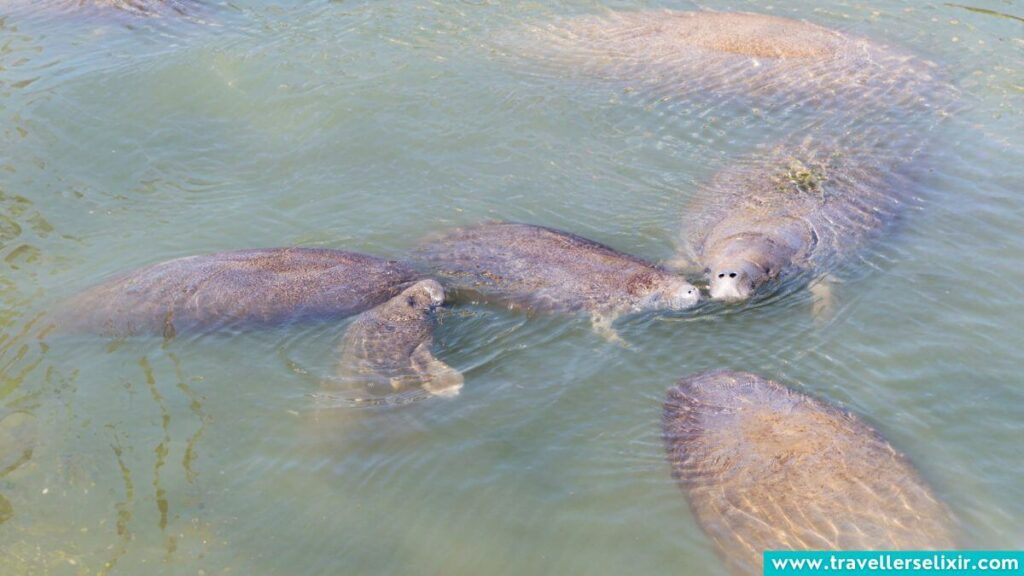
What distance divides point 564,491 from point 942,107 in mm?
8551

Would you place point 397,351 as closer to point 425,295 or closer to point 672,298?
point 425,295

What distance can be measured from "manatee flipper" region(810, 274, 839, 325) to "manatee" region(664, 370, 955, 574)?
146 cm

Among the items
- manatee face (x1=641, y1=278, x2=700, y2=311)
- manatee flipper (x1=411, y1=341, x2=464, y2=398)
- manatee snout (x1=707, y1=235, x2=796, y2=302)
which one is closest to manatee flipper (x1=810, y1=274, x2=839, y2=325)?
manatee snout (x1=707, y1=235, x2=796, y2=302)

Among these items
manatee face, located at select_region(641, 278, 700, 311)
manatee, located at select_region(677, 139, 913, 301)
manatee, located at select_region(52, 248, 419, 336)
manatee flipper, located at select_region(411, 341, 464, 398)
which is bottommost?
manatee flipper, located at select_region(411, 341, 464, 398)

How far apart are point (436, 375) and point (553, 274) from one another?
175 cm

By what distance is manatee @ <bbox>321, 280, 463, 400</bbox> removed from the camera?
8.08 m

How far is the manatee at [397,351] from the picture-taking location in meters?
8.08

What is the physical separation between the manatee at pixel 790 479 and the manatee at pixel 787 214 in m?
1.91

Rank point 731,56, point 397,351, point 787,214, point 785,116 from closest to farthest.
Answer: point 397,351
point 787,214
point 785,116
point 731,56

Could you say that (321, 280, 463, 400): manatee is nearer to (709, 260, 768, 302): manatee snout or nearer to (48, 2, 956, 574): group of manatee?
(48, 2, 956, 574): group of manatee

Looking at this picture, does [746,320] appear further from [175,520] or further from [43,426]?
[43,426]

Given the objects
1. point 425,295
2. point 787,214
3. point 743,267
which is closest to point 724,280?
point 743,267

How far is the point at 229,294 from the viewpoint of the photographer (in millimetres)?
8891

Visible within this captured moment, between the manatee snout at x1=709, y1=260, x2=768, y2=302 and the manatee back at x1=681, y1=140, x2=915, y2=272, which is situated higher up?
the manatee back at x1=681, y1=140, x2=915, y2=272
